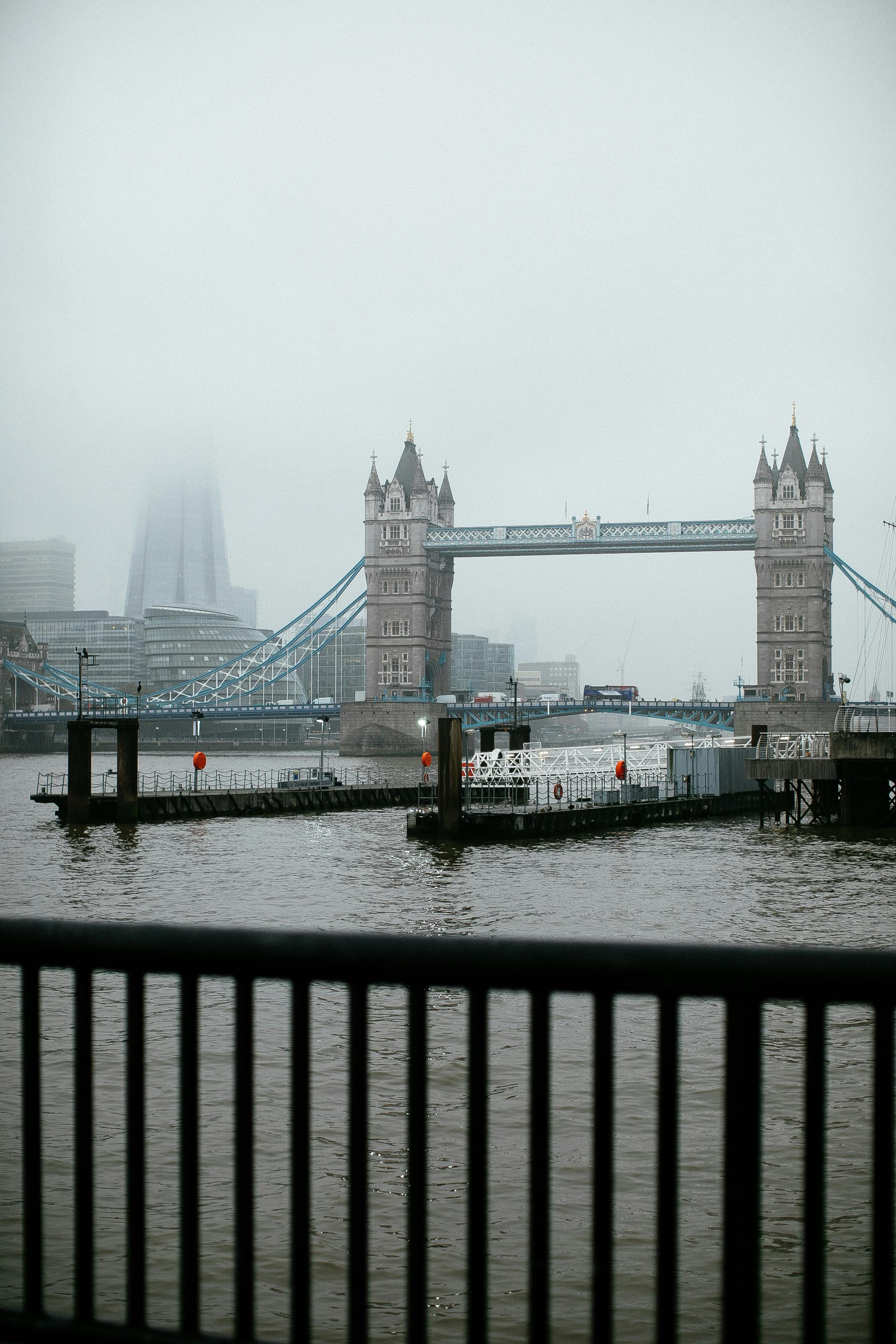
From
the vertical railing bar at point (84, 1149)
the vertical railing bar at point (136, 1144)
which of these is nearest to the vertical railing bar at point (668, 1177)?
the vertical railing bar at point (136, 1144)

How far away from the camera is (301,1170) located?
284 cm

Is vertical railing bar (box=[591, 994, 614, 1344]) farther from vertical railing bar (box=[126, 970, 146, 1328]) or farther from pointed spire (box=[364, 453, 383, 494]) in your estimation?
pointed spire (box=[364, 453, 383, 494])

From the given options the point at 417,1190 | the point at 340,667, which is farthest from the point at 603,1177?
the point at 340,667

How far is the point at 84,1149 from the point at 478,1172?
85 centimetres

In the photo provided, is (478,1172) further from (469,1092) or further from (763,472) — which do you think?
(763,472)

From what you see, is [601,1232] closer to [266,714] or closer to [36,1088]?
[36,1088]

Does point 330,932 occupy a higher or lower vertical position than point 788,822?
higher

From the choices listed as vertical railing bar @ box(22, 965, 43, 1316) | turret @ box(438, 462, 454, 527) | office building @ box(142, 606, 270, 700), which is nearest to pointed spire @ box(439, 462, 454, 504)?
turret @ box(438, 462, 454, 527)

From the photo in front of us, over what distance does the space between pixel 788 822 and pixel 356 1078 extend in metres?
46.9

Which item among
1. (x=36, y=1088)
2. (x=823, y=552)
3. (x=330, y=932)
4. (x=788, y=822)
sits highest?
(x=823, y=552)

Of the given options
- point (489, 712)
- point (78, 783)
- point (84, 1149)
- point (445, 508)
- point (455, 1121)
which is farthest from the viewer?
point (445, 508)

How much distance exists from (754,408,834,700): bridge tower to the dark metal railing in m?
112

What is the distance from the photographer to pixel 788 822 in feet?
157

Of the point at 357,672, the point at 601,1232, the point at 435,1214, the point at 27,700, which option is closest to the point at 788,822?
the point at 435,1214
